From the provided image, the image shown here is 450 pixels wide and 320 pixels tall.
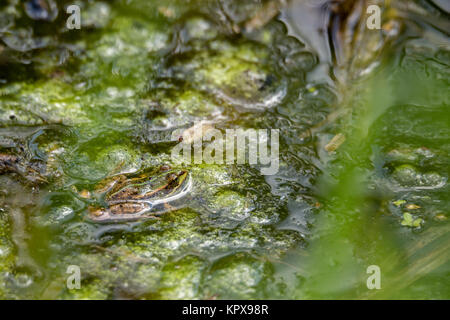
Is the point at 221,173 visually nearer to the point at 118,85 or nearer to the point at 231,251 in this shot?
the point at 231,251

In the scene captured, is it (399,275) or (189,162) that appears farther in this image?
(189,162)

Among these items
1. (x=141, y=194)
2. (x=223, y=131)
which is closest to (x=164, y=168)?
(x=141, y=194)

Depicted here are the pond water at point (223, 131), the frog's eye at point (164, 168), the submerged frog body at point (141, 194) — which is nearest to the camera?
the pond water at point (223, 131)

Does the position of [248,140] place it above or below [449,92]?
below

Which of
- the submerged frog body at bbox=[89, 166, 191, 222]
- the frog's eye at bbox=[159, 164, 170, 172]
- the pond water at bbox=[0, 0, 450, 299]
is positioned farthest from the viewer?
the frog's eye at bbox=[159, 164, 170, 172]

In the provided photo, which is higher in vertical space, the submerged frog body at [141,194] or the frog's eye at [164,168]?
the frog's eye at [164,168]
